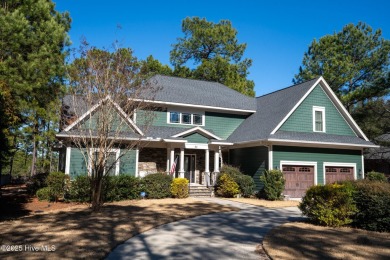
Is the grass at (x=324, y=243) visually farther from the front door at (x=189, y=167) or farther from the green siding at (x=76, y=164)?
the front door at (x=189, y=167)

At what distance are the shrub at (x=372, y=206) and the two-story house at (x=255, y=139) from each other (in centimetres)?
794

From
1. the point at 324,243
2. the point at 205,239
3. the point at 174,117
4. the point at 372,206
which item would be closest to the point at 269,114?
the point at 174,117

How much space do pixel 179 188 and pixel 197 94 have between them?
879 centimetres

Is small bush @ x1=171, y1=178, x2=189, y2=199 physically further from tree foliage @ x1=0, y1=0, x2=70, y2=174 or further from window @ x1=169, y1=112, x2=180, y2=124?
tree foliage @ x1=0, y1=0, x2=70, y2=174

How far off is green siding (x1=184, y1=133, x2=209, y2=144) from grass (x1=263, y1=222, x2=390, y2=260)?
10.6m

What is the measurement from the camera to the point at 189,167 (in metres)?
21.7

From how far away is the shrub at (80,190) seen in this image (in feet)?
50.8

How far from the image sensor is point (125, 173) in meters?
17.9

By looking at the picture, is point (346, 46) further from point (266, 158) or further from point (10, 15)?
point (10, 15)

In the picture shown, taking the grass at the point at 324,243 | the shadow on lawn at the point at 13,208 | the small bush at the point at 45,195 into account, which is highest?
the small bush at the point at 45,195

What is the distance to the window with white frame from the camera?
21.7 m

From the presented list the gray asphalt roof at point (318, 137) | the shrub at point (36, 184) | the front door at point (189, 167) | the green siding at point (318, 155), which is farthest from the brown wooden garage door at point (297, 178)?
the shrub at point (36, 184)

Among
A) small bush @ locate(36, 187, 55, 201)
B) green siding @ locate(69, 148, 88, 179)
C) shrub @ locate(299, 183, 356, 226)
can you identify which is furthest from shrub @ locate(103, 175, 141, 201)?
shrub @ locate(299, 183, 356, 226)

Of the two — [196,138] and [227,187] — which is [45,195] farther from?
[227,187]
